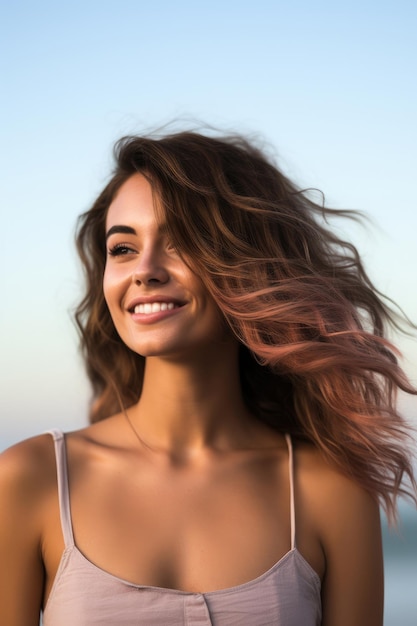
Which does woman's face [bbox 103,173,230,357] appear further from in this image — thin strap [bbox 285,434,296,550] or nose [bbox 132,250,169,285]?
thin strap [bbox 285,434,296,550]

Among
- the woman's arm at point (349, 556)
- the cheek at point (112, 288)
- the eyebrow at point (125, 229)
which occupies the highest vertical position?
the eyebrow at point (125, 229)

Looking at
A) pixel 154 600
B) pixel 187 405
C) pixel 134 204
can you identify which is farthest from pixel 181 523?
pixel 134 204

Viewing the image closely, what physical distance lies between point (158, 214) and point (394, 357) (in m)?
0.86

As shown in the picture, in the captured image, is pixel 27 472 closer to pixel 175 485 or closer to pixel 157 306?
pixel 175 485

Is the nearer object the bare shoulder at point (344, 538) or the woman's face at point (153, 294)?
the woman's face at point (153, 294)

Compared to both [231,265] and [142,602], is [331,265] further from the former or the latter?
[142,602]

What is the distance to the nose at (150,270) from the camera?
2.66 metres

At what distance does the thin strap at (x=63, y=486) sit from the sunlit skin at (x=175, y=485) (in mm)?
20

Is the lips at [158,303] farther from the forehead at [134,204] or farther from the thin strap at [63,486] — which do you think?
the thin strap at [63,486]

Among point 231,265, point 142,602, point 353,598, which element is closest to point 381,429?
point 353,598

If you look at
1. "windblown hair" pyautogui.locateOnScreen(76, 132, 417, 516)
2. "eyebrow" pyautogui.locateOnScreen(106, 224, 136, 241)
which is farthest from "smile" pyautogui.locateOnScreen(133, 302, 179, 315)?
"eyebrow" pyautogui.locateOnScreen(106, 224, 136, 241)

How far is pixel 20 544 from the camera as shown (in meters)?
2.59

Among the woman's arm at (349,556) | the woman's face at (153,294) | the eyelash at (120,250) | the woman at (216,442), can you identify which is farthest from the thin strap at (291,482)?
A: the eyelash at (120,250)

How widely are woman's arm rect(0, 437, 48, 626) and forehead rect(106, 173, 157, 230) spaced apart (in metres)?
0.74
